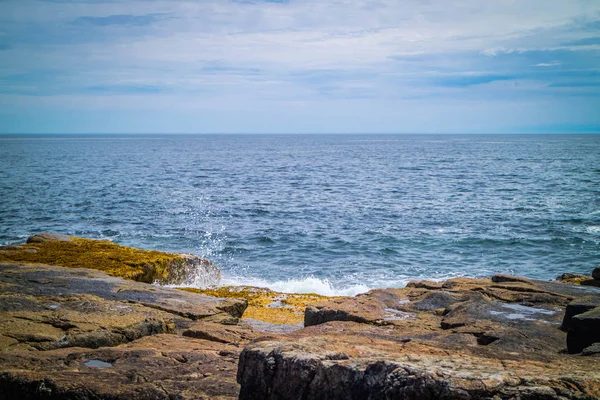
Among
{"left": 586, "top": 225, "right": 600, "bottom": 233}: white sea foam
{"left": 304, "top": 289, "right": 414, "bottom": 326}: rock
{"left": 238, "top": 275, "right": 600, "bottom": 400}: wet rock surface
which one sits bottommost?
{"left": 586, "top": 225, "right": 600, "bottom": 233}: white sea foam

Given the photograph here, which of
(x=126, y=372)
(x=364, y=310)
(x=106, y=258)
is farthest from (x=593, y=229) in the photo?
(x=126, y=372)

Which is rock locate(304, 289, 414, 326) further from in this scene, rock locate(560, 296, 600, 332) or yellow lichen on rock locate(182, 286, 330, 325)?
rock locate(560, 296, 600, 332)

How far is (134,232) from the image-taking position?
34719mm

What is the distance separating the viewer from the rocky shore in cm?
560

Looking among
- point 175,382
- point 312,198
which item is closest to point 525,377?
point 175,382

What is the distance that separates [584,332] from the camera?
8578 mm

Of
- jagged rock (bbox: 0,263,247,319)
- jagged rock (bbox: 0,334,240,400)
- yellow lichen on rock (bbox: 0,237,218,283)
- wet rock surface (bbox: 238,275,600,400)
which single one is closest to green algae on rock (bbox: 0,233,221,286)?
yellow lichen on rock (bbox: 0,237,218,283)

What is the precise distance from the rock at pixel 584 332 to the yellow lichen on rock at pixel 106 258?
14028 mm

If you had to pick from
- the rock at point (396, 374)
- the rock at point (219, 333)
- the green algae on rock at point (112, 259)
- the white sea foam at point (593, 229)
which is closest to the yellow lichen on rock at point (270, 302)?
the green algae on rock at point (112, 259)

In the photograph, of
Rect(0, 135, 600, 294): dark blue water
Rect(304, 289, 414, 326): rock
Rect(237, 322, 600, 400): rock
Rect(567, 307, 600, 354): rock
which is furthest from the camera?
Rect(0, 135, 600, 294): dark blue water

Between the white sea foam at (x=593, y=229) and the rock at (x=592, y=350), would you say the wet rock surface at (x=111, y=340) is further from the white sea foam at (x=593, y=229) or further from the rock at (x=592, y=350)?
the white sea foam at (x=593, y=229)

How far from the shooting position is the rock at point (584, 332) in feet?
27.7

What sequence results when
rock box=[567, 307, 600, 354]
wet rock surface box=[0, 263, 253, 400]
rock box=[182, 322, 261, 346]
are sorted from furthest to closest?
rock box=[182, 322, 261, 346] < rock box=[567, 307, 600, 354] < wet rock surface box=[0, 263, 253, 400]

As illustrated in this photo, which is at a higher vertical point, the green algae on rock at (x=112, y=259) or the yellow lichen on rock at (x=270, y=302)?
the green algae on rock at (x=112, y=259)
